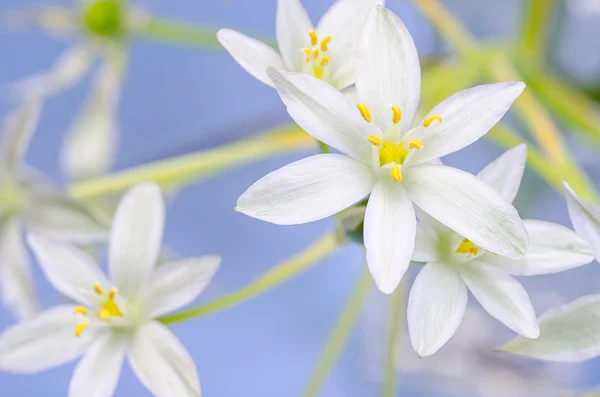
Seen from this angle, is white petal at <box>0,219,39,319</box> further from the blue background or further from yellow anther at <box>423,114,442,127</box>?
the blue background

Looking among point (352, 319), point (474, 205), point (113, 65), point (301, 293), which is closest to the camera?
point (474, 205)

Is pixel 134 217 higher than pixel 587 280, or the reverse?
pixel 134 217

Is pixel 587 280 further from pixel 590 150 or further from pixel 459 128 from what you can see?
pixel 459 128

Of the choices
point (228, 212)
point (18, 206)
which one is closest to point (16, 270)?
point (18, 206)

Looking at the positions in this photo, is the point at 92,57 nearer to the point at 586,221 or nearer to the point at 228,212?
the point at 228,212

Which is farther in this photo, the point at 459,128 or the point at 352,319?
the point at 352,319

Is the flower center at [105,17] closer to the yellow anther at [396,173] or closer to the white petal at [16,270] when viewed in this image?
the white petal at [16,270]

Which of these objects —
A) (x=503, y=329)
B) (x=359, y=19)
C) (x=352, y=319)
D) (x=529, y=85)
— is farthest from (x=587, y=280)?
(x=359, y=19)
